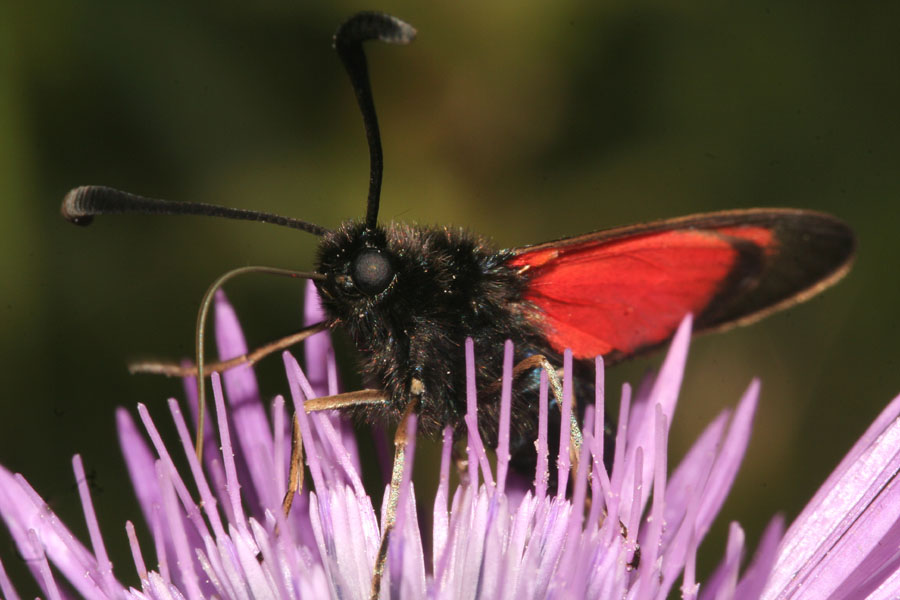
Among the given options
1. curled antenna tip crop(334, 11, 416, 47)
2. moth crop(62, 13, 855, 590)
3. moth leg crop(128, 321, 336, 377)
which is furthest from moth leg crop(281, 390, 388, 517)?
curled antenna tip crop(334, 11, 416, 47)

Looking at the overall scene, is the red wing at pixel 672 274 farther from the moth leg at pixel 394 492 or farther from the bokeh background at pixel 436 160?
the bokeh background at pixel 436 160

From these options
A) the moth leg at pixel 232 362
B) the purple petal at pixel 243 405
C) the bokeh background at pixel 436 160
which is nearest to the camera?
the moth leg at pixel 232 362

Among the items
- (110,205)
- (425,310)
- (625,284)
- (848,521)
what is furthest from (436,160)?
(848,521)

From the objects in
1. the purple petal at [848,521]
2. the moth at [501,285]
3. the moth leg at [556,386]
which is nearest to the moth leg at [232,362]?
the moth at [501,285]

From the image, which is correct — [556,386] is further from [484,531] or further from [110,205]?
[110,205]

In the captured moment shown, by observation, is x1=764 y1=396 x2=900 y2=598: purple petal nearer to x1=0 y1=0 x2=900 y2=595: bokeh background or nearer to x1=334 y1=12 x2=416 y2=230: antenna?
x1=0 y1=0 x2=900 y2=595: bokeh background

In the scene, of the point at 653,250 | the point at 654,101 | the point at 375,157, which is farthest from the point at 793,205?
the point at 375,157

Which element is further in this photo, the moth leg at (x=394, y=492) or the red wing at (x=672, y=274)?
the red wing at (x=672, y=274)
